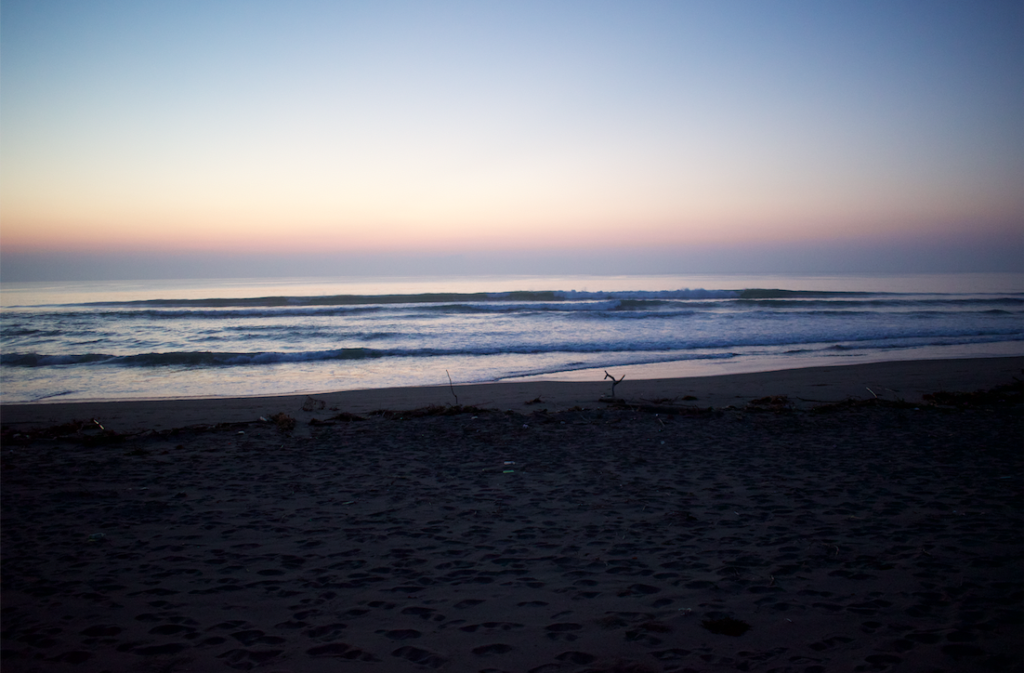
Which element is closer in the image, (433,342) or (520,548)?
(520,548)

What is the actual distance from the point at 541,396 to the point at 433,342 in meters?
9.82

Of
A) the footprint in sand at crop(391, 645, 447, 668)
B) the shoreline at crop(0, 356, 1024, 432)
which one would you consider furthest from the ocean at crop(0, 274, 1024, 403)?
the footprint in sand at crop(391, 645, 447, 668)

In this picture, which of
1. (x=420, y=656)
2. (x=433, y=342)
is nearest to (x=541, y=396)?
(x=420, y=656)

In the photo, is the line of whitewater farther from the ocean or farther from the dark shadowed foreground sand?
the dark shadowed foreground sand

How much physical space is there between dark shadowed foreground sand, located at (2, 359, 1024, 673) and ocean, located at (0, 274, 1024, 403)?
17.6 ft

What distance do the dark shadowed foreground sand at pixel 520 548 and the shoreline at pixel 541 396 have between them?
143 centimetres

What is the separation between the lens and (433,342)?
18766 millimetres

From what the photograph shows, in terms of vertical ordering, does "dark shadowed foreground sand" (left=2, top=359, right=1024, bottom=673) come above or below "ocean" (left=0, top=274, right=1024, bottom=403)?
below

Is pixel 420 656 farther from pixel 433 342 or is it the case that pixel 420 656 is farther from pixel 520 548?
pixel 433 342

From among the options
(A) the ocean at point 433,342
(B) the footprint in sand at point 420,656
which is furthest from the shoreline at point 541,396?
(B) the footprint in sand at point 420,656

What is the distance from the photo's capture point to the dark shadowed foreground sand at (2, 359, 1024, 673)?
8.83 feet

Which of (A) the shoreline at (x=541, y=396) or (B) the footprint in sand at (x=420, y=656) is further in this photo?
(A) the shoreline at (x=541, y=396)

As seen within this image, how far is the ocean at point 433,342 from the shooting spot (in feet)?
40.8

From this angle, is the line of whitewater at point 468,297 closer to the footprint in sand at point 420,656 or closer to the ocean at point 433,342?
the ocean at point 433,342
